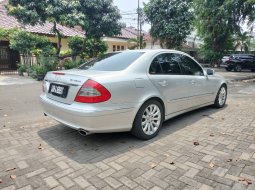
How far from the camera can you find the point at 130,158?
345cm

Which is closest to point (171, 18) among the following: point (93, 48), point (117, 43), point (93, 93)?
point (93, 48)

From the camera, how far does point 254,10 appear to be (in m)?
16.6

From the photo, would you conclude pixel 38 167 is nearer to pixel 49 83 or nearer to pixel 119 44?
pixel 49 83

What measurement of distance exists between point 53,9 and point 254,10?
13.2 meters

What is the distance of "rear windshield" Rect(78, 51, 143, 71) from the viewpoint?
4.14 m

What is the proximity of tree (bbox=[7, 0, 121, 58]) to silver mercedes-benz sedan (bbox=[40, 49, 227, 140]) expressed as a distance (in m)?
8.78

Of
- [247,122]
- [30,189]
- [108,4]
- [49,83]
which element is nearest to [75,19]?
[108,4]

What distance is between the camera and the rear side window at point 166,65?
4.36m

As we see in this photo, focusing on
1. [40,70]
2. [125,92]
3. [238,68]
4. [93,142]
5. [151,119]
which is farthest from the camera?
[238,68]

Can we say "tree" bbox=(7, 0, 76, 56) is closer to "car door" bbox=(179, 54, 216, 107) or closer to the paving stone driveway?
"car door" bbox=(179, 54, 216, 107)

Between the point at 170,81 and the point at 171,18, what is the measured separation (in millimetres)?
17513

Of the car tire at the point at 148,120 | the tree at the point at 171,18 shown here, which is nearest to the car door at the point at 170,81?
the car tire at the point at 148,120

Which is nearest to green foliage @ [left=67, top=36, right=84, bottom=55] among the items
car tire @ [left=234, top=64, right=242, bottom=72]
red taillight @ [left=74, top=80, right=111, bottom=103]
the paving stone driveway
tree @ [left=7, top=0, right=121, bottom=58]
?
tree @ [left=7, top=0, right=121, bottom=58]

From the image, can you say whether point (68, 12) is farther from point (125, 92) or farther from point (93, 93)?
point (93, 93)
